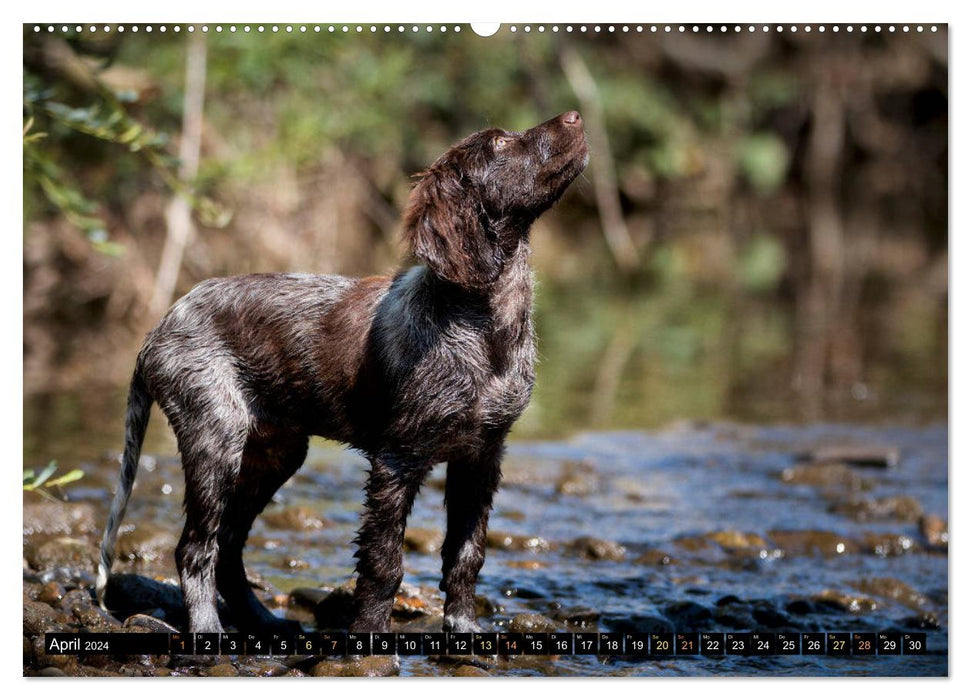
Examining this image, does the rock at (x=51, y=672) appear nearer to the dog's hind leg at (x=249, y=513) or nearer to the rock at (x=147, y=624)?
the rock at (x=147, y=624)

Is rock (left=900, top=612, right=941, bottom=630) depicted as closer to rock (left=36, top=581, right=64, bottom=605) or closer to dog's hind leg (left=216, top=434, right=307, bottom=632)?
dog's hind leg (left=216, top=434, right=307, bottom=632)

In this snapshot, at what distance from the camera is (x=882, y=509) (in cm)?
1006

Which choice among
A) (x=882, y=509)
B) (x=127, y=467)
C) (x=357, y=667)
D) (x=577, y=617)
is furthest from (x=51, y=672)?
(x=882, y=509)

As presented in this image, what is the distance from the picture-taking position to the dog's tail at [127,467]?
684 centimetres

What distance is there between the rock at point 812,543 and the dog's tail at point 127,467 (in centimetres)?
449

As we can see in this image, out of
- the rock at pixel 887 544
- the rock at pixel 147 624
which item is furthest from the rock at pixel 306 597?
the rock at pixel 887 544

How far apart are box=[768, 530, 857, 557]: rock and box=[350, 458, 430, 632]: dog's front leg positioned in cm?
370

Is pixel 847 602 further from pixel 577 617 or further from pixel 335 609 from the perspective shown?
pixel 335 609

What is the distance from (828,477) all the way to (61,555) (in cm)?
623

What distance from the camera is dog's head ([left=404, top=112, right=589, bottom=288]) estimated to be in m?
6.14

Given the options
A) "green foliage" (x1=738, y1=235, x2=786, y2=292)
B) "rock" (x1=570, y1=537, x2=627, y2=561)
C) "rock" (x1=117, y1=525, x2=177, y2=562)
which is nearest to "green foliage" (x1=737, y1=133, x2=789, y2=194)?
"green foliage" (x1=738, y1=235, x2=786, y2=292)

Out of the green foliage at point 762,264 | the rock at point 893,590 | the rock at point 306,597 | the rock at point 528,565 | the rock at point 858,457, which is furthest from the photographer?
the green foliage at point 762,264

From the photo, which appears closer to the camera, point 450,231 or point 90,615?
point 450,231

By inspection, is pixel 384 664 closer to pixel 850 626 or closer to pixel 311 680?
pixel 311 680
